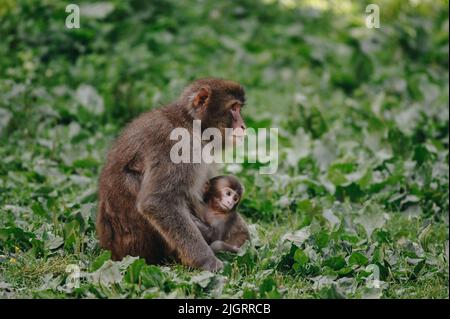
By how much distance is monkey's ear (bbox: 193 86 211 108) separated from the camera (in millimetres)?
6309

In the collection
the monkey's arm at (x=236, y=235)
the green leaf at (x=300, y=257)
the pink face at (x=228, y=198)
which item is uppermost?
the pink face at (x=228, y=198)

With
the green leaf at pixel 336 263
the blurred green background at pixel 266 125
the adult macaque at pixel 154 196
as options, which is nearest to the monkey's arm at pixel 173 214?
the adult macaque at pixel 154 196

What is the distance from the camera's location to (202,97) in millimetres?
6324

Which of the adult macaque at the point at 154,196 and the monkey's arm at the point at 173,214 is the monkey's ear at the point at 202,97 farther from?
the monkey's arm at the point at 173,214

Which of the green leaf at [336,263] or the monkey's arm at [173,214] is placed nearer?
the monkey's arm at [173,214]

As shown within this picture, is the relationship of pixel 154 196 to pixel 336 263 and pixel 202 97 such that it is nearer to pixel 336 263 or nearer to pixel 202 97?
pixel 202 97

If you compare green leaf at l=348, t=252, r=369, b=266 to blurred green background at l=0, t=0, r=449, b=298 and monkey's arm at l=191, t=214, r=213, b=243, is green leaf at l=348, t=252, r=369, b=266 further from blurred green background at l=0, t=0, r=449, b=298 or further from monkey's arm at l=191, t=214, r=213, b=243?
monkey's arm at l=191, t=214, r=213, b=243

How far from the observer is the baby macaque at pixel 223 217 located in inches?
248

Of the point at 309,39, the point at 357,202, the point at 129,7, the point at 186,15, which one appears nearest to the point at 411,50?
the point at 309,39

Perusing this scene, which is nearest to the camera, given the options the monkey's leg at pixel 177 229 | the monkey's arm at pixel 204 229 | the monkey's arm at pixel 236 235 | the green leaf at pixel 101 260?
the green leaf at pixel 101 260

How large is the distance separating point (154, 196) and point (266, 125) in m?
3.67

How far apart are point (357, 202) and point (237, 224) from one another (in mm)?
1721

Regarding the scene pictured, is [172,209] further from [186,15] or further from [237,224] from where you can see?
[186,15]

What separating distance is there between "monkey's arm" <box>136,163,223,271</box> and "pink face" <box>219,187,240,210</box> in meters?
0.41
